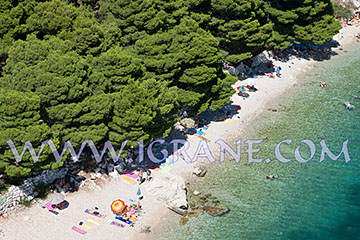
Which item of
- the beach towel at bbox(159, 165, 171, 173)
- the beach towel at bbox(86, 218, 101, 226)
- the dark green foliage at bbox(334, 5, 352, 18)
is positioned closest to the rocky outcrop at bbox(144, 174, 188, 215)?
the beach towel at bbox(159, 165, 171, 173)

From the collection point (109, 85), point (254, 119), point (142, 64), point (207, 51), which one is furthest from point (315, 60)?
point (109, 85)

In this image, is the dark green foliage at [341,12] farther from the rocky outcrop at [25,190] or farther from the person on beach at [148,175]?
the rocky outcrop at [25,190]

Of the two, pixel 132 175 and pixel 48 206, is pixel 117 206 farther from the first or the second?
pixel 48 206

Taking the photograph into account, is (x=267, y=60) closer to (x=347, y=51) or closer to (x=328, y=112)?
(x=328, y=112)

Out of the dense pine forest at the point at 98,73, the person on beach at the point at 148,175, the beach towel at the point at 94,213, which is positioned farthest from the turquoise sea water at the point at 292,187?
the dense pine forest at the point at 98,73

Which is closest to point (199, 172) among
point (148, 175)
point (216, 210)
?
point (148, 175)
